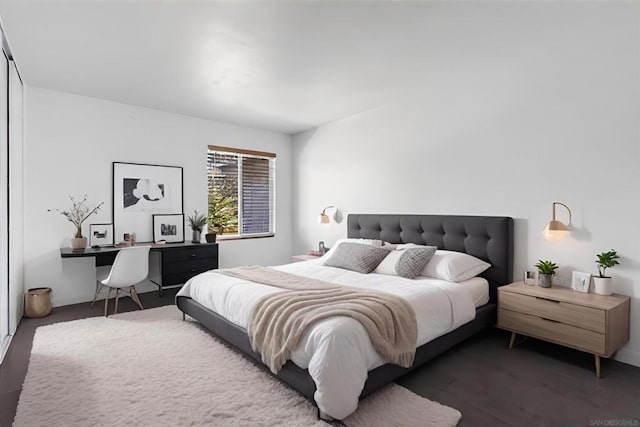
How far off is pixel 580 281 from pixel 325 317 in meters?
2.22

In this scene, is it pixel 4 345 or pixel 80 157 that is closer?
pixel 4 345

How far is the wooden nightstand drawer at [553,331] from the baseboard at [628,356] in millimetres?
495

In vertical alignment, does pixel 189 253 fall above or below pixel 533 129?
below

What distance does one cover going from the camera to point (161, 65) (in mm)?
3283

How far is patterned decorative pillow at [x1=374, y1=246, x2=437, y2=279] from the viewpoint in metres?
3.33

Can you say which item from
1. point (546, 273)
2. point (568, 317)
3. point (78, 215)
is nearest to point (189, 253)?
point (78, 215)

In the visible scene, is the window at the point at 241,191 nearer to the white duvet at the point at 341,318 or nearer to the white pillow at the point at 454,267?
the white duvet at the point at 341,318

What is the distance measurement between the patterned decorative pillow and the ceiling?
180 centimetres

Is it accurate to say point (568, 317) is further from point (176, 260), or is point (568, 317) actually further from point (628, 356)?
point (176, 260)

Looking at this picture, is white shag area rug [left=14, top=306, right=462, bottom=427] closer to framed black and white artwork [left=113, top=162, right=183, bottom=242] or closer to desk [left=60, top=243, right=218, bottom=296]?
desk [left=60, top=243, right=218, bottom=296]

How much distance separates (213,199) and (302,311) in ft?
12.2

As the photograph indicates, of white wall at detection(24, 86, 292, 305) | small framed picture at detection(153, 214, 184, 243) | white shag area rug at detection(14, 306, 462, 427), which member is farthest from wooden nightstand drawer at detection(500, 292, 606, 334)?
white wall at detection(24, 86, 292, 305)

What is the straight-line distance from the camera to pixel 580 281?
9.23 feet

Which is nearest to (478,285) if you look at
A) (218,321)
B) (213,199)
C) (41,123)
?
(218,321)
